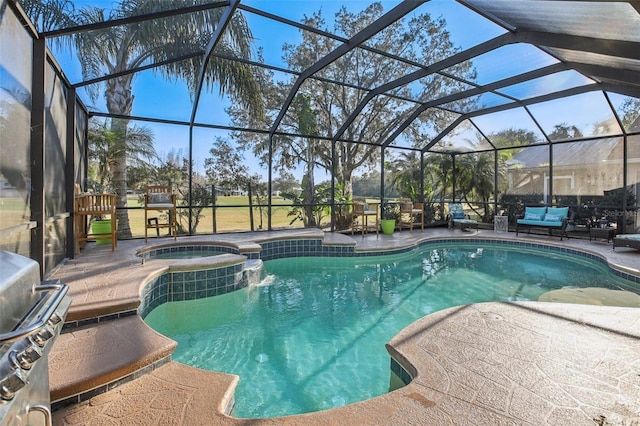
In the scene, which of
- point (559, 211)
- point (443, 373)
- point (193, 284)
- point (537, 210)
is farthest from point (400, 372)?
point (537, 210)

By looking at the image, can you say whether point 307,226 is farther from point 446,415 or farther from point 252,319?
point 446,415

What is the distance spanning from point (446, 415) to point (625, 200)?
943cm

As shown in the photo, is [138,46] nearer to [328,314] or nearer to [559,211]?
[328,314]

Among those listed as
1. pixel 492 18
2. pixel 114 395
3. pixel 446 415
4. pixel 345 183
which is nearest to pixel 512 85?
pixel 492 18

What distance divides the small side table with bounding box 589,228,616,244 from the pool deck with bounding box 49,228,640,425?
617 cm

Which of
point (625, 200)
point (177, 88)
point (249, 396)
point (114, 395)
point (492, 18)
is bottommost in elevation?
point (249, 396)

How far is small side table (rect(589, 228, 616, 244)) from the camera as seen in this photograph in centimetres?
789

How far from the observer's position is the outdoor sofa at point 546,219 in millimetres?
8547

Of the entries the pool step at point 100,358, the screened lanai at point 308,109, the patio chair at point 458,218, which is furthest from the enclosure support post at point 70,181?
the patio chair at point 458,218

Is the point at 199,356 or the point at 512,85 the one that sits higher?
the point at 512,85

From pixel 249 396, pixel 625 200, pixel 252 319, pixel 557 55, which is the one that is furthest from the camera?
pixel 625 200

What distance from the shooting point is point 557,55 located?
19.3 feet

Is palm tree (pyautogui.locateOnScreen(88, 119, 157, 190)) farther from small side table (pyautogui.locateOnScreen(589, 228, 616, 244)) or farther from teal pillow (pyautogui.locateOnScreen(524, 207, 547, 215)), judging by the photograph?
small side table (pyautogui.locateOnScreen(589, 228, 616, 244))

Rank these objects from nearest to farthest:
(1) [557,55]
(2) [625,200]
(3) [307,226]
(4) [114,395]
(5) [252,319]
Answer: (4) [114,395] < (5) [252,319] < (1) [557,55] < (2) [625,200] < (3) [307,226]
